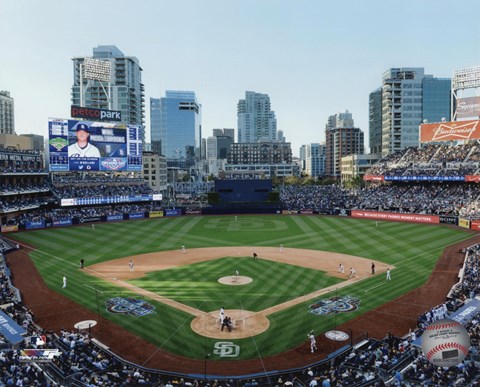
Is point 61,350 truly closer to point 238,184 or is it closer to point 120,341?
point 120,341

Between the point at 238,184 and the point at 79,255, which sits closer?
the point at 79,255

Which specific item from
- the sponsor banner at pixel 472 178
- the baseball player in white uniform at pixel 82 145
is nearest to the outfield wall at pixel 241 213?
the sponsor banner at pixel 472 178

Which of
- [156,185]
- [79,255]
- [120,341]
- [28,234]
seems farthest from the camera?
[156,185]

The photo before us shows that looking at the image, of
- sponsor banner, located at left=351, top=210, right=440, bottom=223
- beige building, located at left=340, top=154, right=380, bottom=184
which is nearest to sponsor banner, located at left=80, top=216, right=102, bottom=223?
sponsor banner, located at left=351, top=210, right=440, bottom=223

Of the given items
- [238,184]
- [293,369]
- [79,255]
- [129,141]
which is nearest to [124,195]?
[129,141]

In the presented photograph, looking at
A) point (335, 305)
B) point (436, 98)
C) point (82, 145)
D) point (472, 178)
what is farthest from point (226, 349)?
point (436, 98)
